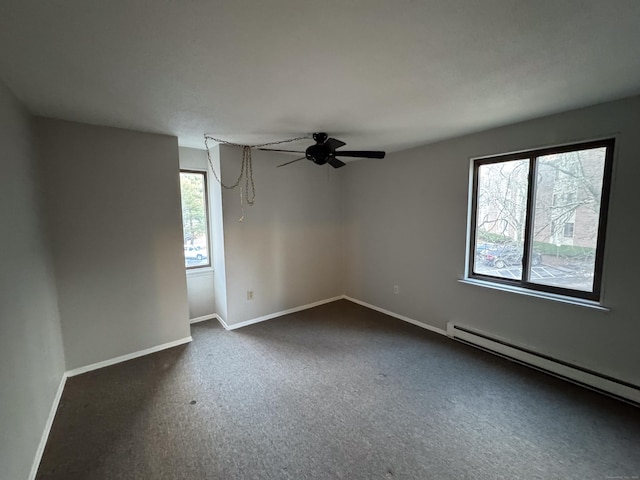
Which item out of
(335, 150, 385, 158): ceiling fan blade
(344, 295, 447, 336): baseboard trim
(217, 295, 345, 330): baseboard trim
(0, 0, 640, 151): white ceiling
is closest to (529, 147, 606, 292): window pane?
(0, 0, 640, 151): white ceiling

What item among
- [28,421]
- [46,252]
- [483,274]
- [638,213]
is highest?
[638,213]

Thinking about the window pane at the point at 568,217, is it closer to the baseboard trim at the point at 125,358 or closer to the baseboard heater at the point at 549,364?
the baseboard heater at the point at 549,364

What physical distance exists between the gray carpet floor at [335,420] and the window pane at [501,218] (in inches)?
38.3

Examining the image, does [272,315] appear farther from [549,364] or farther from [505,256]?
[549,364]

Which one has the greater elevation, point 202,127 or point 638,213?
point 202,127

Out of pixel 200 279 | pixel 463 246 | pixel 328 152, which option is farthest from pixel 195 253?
pixel 463 246

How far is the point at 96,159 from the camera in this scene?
255 centimetres

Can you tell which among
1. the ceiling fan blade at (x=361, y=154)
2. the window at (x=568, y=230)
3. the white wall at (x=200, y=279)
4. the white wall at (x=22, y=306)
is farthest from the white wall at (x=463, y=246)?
the white wall at (x=22, y=306)

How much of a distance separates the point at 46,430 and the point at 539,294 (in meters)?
4.07

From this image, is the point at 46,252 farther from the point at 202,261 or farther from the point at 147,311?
the point at 202,261

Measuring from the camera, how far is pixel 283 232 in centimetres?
395

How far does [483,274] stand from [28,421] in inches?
154

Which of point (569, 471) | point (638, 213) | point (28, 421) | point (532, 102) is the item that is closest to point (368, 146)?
point (532, 102)

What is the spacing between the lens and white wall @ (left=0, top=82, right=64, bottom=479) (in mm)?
1457
